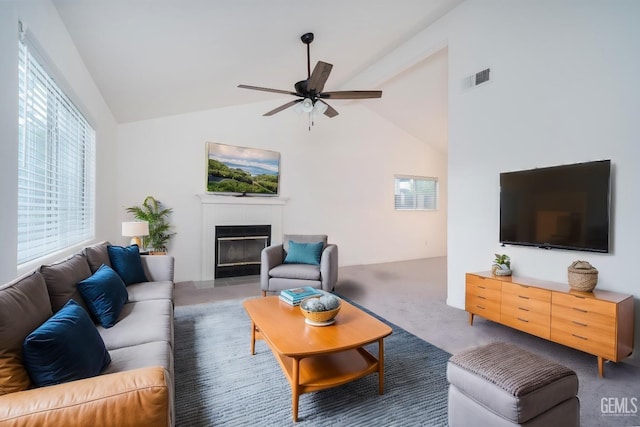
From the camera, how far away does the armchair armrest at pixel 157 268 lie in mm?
3051

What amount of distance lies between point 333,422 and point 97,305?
5.51 ft

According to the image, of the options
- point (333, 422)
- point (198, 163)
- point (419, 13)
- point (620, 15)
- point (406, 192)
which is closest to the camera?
point (333, 422)

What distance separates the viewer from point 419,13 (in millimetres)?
3572

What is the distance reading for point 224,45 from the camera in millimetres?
3027

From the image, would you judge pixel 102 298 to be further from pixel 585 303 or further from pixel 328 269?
pixel 585 303

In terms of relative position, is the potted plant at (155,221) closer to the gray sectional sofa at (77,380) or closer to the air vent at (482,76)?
the gray sectional sofa at (77,380)

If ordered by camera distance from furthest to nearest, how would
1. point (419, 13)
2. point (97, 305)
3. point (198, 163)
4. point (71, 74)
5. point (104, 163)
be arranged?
point (198, 163) → point (104, 163) → point (419, 13) → point (71, 74) → point (97, 305)

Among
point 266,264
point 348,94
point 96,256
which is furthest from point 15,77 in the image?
point 266,264

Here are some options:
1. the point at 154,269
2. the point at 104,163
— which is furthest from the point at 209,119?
the point at 154,269

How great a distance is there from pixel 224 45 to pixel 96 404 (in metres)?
3.18

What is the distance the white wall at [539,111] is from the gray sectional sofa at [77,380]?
10.7ft

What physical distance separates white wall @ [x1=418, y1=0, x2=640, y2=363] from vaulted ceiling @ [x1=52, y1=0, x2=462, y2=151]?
0.89 metres

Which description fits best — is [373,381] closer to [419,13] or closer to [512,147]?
[512,147]

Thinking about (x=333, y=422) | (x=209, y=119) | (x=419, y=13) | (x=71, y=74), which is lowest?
(x=333, y=422)
